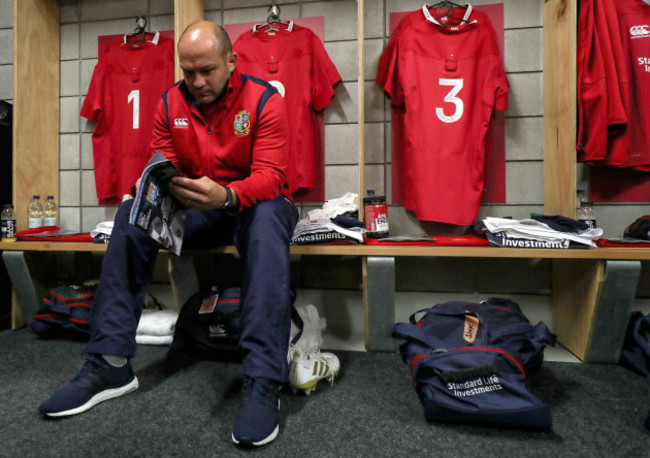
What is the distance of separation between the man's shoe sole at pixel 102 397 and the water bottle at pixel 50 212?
4.32 ft

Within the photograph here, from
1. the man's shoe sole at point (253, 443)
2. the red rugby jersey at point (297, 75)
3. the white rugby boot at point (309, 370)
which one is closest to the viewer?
the man's shoe sole at point (253, 443)

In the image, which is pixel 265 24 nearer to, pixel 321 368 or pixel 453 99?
pixel 453 99

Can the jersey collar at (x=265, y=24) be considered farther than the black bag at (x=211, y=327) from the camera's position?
Yes

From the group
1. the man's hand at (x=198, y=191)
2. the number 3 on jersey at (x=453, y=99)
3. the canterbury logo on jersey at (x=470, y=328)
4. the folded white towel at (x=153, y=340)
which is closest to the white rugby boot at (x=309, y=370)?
the canterbury logo on jersey at (x=470, y=328)

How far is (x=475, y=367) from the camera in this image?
3.22 feet

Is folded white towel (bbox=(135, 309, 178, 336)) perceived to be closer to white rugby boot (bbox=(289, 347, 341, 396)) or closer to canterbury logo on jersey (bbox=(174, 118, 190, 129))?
white rugby boot (bbox=(289, 347, 341, 396))

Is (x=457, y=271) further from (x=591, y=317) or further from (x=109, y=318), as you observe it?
(x=109, y=318)

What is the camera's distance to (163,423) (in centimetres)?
98

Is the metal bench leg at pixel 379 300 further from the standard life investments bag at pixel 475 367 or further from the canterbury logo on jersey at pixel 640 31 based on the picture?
the canterbury logo on jersey at pixel 640 31

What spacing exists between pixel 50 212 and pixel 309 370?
1789 mm

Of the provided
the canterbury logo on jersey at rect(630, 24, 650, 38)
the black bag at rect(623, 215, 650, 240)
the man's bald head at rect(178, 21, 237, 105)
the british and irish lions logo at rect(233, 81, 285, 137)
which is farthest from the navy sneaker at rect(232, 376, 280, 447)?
the canterbury logo on jersey at rect(630, 24, 650, 38)

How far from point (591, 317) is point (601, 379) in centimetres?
21

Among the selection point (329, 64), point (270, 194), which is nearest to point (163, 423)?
point (270, 194)

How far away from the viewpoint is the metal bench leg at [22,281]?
1735 millimetres
